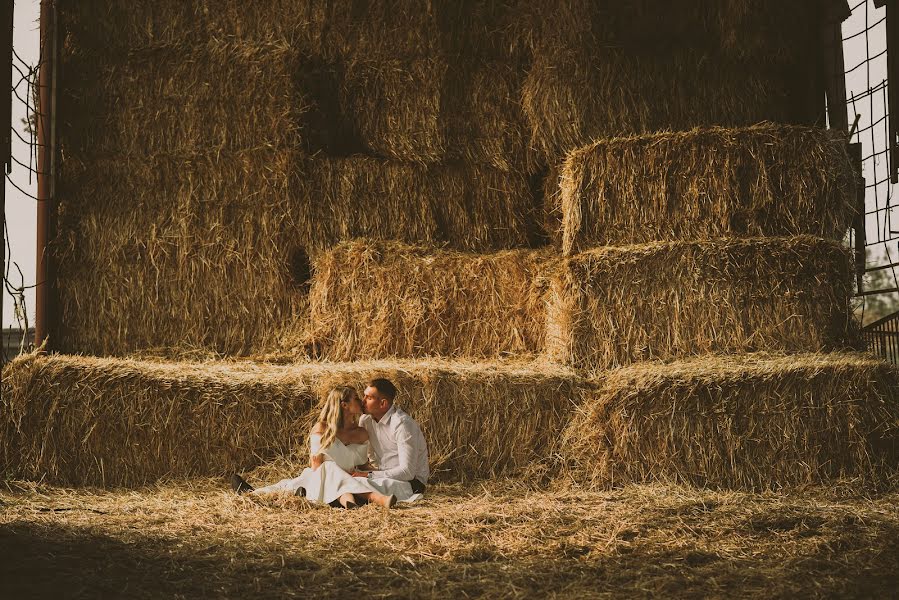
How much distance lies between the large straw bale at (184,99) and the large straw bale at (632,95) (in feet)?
6.07

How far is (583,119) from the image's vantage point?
711cm

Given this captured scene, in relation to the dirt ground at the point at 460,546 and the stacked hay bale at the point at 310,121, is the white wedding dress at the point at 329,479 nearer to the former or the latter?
the dirt ground at the point at 460,546

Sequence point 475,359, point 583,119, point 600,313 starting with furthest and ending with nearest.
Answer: point 583,119 < point 475,359 < point 600,313

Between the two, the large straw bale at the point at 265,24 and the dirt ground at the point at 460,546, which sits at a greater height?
the large straw bale at the point at 265,24

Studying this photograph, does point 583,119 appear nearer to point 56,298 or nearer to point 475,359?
point 475,359

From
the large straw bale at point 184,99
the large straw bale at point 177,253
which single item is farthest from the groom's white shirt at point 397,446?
the large straw bale at point 184,99

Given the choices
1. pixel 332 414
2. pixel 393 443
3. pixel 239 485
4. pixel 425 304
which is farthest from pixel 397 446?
pixel 425 304

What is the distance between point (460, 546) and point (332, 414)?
5.50ft

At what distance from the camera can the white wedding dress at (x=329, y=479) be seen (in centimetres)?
527

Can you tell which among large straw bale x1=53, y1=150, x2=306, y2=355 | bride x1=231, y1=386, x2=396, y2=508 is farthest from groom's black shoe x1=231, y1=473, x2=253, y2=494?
large straw bale x1=53, y1=150, x2=306, y2=355

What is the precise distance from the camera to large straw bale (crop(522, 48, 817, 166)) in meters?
7.11

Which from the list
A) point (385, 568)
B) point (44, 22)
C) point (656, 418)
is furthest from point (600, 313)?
point (44, 22)

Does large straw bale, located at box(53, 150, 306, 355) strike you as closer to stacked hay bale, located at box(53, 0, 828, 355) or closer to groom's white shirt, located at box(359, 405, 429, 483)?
stacked hay bale, located at box(53, 0, 828, 355)

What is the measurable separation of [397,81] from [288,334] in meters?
2.03
